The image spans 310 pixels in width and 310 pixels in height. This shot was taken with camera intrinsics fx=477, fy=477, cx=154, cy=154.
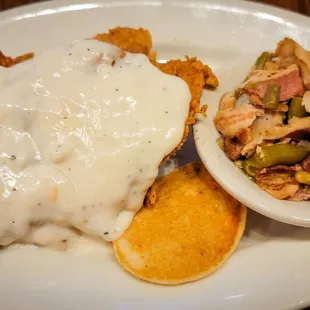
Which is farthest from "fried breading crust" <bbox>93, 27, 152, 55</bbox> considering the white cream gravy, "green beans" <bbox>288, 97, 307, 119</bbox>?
"green beans" <bbox>288, 97, 307, 119</bbox>

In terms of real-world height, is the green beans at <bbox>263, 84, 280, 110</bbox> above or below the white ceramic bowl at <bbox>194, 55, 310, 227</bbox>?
above

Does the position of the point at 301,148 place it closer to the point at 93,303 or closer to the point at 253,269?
the point at 253,269

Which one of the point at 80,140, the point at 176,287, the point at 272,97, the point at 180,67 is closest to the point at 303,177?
the point at 272,97

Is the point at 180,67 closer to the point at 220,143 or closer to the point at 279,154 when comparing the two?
the point at 220,143

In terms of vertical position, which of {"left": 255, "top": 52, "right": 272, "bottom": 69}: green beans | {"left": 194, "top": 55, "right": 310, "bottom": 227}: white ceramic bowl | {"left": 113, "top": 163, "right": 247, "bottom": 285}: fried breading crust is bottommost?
{"left": 113, "top": 163, "right": 247, "bottom": 285}: fried breading crust

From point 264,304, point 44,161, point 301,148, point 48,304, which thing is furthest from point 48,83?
point 264,304

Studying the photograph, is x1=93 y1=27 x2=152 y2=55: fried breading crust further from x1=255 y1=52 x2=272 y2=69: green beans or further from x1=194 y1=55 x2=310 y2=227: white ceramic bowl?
x1=255 y1=52 x2=272 y2=69: green beans

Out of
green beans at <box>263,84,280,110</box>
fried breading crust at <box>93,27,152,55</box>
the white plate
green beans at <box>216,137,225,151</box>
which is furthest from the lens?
fried breading crust at <box>93,27,152,55</box>

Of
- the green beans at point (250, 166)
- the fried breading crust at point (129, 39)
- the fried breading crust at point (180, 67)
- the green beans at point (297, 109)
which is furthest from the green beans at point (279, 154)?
the fried breading crust at point (129, 39)
